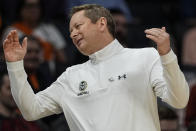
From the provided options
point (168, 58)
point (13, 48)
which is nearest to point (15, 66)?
point (13, 48)

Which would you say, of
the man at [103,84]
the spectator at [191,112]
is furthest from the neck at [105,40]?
the spectator at [191,112]

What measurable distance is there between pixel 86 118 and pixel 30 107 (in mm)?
366

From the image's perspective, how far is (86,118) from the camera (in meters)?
4.04

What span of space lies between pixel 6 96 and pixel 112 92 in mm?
1998

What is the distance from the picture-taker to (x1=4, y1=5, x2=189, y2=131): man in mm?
3898

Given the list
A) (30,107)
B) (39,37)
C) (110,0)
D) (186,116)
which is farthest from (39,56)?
(30,107)

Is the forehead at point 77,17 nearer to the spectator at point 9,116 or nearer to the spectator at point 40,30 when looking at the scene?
the spectator at point 9,116

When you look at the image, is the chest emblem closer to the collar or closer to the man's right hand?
the collar

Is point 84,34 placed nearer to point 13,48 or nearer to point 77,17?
point 77,17

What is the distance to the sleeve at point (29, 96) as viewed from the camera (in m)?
4.10

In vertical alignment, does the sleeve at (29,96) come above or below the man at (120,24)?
above

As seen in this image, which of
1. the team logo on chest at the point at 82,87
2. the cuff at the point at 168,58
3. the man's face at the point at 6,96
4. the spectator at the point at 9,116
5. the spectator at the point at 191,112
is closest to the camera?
the cuff at the point at 168,58

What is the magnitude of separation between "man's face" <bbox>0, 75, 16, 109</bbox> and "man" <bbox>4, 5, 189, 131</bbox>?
1.49 meters

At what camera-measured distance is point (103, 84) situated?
4027mm
